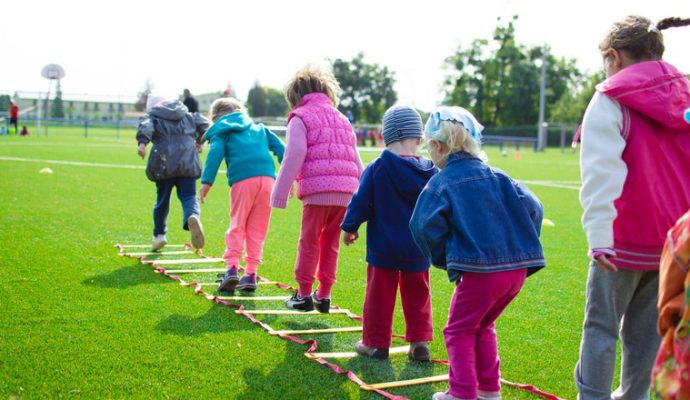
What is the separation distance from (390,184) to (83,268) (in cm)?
346

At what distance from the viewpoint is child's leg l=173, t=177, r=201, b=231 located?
769 cm

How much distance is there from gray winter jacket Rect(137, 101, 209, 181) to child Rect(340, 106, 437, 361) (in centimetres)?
355

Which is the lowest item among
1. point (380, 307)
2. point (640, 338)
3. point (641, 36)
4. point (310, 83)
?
point (380, 307)

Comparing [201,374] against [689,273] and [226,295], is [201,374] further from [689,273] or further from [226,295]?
[689,273]

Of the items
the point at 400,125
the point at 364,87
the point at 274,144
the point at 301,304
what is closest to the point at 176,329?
the point at 301,304

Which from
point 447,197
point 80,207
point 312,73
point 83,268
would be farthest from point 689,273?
point 80,207

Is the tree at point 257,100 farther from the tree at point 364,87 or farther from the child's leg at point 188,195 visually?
the child's leg at point 188,195

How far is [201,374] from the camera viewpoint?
4035 millimetres

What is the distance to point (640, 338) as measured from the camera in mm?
3439

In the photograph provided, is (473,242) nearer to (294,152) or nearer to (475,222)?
(475,222)

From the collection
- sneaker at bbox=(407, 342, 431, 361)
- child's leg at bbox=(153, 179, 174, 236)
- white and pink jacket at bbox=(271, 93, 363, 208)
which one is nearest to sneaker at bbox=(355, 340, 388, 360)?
sneaker at bbox=(407, 342, 431, 361)

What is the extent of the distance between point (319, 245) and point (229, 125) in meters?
1.51

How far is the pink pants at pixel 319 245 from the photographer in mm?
5539

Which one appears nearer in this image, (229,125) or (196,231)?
(229,125)
